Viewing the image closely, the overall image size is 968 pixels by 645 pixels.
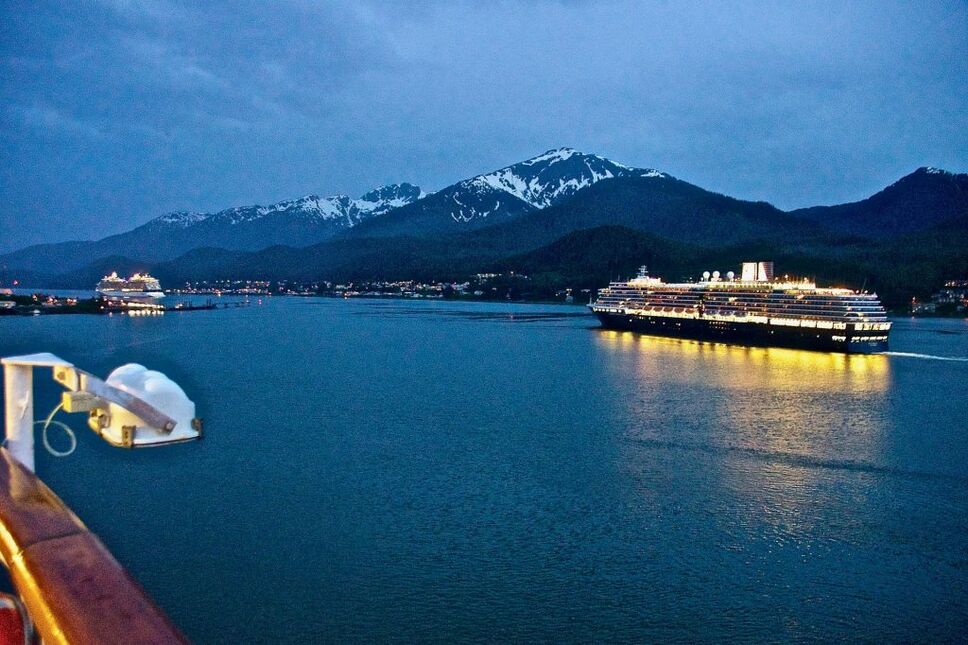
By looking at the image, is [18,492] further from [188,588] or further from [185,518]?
[185,518]

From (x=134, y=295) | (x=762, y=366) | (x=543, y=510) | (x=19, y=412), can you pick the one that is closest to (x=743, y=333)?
(x=762, y=366)

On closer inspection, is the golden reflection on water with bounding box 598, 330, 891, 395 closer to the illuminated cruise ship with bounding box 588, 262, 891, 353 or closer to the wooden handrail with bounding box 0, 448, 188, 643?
the illuminated cruise ship with bounding box 588, 262, 891, 353

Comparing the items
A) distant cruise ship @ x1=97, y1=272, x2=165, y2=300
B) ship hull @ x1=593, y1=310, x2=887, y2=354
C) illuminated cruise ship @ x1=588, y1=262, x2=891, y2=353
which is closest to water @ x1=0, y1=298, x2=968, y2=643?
ship hull @ x1=593, y1=310, x2=887, y2=354

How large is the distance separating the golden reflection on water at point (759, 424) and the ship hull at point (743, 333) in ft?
10.9

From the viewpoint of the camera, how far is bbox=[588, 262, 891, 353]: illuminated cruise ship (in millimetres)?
40719

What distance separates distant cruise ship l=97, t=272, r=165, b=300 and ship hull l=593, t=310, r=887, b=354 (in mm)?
53149

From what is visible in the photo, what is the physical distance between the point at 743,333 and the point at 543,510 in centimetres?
3702

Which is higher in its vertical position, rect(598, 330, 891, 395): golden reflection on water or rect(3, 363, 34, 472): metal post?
rect(3, 363, 34, 472): metal post

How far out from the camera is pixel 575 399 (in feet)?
77.8

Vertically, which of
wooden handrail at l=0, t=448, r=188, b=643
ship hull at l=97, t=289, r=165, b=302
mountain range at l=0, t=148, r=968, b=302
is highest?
mountain range at l=0, t=148, r=968, b=302

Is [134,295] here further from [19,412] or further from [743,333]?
[19,412]

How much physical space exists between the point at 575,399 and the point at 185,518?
14360mm

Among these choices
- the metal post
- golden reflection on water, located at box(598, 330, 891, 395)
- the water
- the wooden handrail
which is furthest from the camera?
golden reflection on water, located at box(598, 330, 891, 395)

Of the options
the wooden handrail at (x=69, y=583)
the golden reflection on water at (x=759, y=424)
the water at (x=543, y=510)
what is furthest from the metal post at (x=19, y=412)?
the golden reflection on water at (x=759, y=424)
